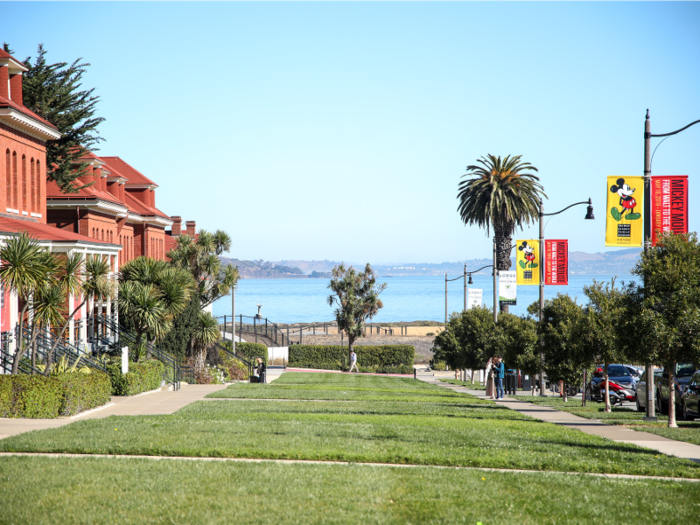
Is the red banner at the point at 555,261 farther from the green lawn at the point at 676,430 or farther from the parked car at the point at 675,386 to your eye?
the green lawn at the point at 676,430

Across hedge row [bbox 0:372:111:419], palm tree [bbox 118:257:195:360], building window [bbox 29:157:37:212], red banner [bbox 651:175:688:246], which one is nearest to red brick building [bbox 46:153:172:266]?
building window [bbox 29:157:37:212]

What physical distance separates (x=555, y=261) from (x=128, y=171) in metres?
29.5

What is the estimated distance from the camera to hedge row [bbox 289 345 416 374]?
2217 inches

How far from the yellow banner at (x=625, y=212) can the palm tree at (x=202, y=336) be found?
21.3 metres

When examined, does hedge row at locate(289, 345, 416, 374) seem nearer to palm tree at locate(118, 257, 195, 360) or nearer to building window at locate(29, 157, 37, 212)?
palm tree at locate(118, 257, 195, 360)

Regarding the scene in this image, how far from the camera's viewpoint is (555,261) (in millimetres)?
30922

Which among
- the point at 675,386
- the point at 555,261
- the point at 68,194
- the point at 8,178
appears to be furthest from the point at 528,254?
the point at 8,178

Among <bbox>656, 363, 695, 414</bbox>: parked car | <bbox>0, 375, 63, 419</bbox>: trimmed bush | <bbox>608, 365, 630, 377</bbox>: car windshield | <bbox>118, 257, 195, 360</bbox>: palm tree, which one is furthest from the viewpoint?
<bbox>608, 365, 630, 377</bbox>: car windshield

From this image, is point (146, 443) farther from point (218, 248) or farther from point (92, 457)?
point (218, 248)

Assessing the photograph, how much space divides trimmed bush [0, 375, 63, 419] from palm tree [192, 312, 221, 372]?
1799 cm

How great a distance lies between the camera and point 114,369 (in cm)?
2355

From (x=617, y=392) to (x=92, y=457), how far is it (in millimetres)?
23613

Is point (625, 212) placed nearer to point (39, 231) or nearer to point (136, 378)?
point (136, 378)

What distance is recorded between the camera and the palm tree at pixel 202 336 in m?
34.6
